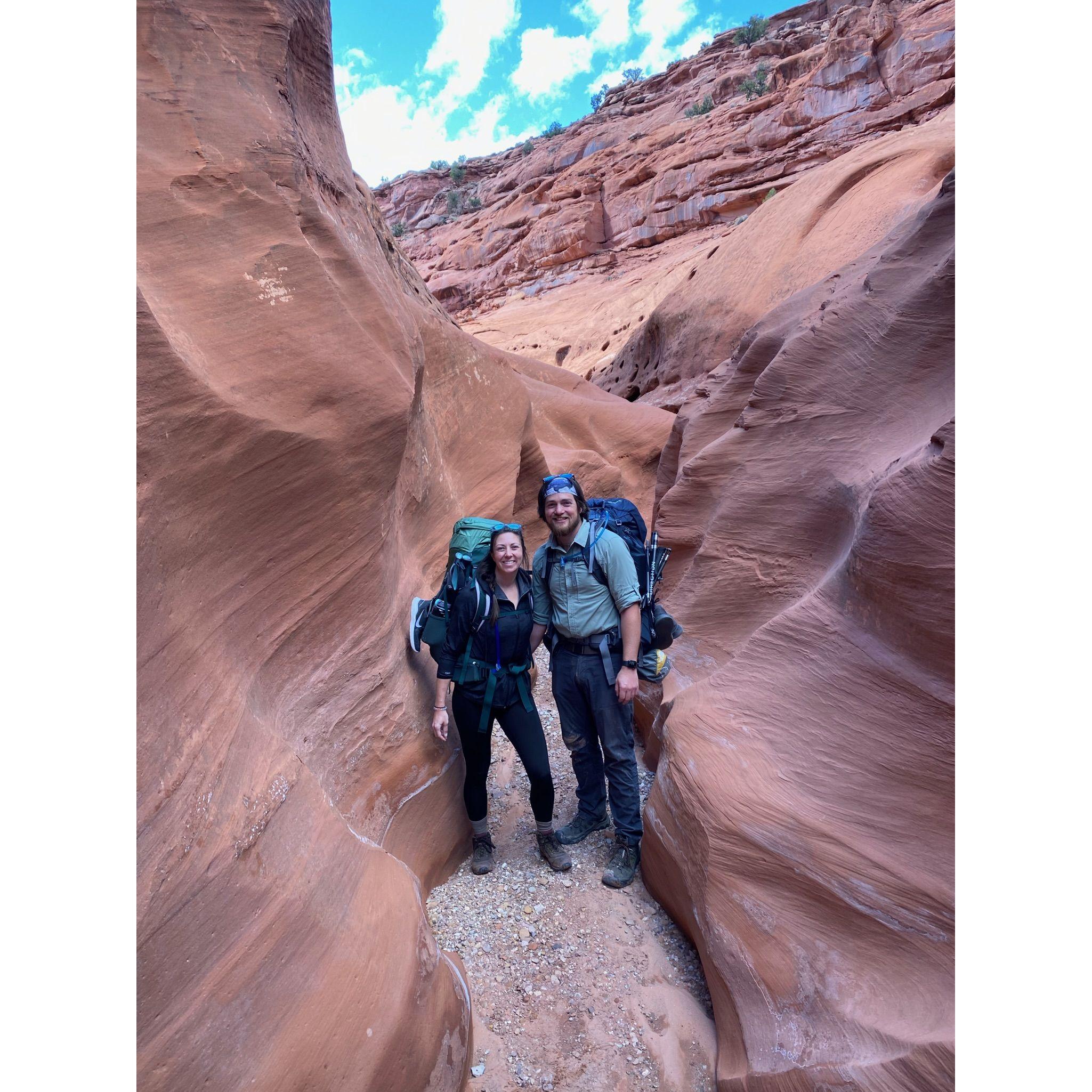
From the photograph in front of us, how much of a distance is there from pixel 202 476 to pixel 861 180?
8779 millimetres

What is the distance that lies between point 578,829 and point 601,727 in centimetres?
70

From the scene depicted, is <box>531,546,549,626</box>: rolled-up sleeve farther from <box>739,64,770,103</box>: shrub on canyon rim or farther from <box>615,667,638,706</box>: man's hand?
<box>739,64,770,103</box>: shrub on canyon rim

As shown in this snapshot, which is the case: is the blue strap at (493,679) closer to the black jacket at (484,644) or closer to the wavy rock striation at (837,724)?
the black jacket at (484,644)

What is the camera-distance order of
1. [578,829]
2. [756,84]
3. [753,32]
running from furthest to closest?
[753,32] < [756,84] < [578,829]

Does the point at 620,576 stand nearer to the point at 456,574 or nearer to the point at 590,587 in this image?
the point at 590,587

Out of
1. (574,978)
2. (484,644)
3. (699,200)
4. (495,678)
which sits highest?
(699,200)

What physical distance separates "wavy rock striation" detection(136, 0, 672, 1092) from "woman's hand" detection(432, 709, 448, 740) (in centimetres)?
14

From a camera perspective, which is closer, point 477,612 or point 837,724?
point 837,724

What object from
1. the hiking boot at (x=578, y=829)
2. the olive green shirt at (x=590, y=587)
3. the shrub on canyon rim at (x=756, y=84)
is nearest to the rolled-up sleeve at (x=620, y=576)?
the olive green shirt at (x=590, y=587)

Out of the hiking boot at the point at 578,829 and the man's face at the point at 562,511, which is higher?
the man's face at the point at 562,511

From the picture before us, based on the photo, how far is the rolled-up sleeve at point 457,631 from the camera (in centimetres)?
329

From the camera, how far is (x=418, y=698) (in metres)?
3.56

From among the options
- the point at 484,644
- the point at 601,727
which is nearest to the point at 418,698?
the point at 484,644

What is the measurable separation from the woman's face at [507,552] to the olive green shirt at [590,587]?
0.17m
